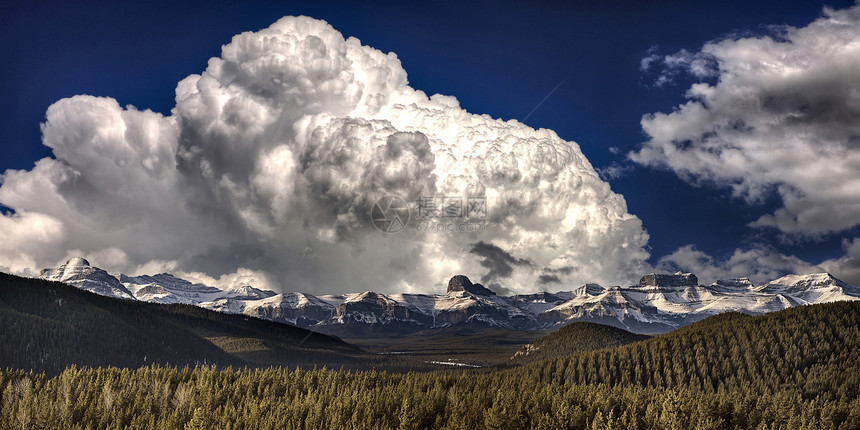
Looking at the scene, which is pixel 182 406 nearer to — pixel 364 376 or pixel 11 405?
pixel 11 405

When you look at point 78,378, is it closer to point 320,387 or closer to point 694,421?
point 320,387

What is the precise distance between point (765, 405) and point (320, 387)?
3472 inches

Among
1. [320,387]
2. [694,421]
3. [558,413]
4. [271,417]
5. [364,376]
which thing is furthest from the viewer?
[364,376]

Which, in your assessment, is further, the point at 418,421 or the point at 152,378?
the point at 152,378

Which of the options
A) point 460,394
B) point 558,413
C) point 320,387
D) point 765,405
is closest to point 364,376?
point 320,387

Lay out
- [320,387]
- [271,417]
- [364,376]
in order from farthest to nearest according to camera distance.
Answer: [364,376] → [320,387] → [271,417]

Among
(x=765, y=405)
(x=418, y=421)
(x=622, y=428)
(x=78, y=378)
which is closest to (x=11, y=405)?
(x=78, y=378)

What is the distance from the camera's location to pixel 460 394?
3829 inches

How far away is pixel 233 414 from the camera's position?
72.9 m

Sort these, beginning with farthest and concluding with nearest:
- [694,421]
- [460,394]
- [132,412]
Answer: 1. [460,394]
2. [694,421]
3. [132,412]

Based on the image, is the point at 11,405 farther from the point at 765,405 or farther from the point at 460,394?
the point at 765,405

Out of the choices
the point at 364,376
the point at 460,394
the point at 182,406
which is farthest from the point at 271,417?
the point at 364,376

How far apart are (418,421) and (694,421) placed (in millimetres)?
44252

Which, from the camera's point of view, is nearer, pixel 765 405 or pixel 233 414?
pixel 233 414
